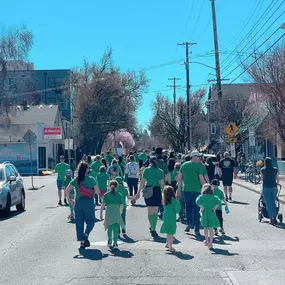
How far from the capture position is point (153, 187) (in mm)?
13633

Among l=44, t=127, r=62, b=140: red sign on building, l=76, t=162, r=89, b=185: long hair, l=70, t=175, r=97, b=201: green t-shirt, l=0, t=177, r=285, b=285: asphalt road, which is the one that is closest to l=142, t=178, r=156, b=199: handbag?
l=0, t=177, r=285, b=285: asphalt road

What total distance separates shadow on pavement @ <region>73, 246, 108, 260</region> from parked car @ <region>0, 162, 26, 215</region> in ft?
23.1

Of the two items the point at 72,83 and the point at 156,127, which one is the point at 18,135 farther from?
the point at 156,127

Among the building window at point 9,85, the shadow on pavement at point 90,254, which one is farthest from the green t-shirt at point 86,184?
the building window at point 9,85

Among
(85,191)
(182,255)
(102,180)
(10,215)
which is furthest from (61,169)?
(182,255)

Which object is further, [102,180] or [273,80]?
[273,80]

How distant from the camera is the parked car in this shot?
58.9 ft

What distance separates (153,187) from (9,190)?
645 cm

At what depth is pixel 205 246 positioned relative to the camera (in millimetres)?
11742

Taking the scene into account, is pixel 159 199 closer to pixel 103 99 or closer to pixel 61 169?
pixel 61 169

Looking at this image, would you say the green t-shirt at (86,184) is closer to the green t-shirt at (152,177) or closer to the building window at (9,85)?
the green t-shirt at (152,177)

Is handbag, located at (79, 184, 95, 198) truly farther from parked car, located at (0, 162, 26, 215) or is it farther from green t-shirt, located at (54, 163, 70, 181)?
green t-shirt, located at (54, 163, 70, 181)

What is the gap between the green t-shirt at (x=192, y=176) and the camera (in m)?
13.5

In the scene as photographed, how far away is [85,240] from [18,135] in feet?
143
